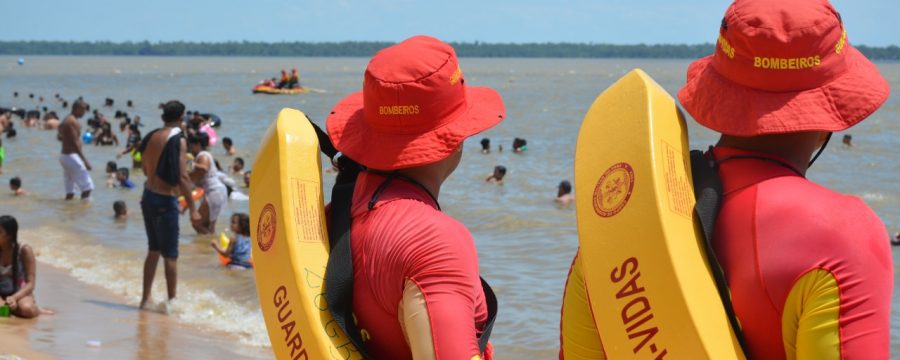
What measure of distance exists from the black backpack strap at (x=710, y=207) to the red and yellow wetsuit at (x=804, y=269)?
2cm

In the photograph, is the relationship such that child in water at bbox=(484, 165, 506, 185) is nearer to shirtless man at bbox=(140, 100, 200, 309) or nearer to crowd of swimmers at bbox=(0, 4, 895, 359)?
shirtless man at bbox=(140, 100, 200, 309)

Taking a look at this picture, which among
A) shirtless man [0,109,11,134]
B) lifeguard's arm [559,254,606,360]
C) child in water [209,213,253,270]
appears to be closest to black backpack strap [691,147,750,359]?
lifeguard's arm [559,254,606,360]

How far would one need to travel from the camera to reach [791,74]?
207 cm

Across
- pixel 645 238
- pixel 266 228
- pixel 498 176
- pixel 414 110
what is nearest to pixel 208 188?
pixel 498 176

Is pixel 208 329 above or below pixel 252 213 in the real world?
below

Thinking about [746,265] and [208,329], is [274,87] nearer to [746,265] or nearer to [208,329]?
[208,329]

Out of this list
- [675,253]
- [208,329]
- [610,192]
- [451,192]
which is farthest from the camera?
[451,192]

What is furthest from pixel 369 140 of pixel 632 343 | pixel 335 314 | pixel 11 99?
pixel 11 99

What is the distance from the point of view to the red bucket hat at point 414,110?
2369 mm

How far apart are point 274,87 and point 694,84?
172 feet

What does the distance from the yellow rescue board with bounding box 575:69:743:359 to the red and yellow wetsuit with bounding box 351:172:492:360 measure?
25 cm

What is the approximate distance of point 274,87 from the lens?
177 ft

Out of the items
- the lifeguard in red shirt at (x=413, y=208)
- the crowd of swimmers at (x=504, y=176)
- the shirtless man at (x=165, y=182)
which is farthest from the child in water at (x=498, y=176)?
the lifeguard in red shirt at (x=413, y=208)

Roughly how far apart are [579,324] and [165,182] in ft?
19.7
